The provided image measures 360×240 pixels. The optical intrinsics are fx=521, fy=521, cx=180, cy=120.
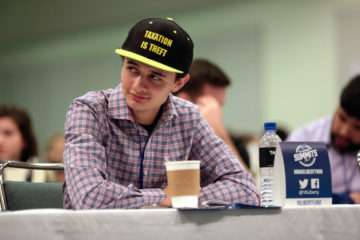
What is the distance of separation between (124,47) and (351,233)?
83cm

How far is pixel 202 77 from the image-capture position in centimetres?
283

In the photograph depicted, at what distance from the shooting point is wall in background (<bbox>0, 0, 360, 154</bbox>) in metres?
5.96

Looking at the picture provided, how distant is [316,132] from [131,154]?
69.6 inches

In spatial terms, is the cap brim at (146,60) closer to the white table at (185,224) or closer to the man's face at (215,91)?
the white table at (185,224)

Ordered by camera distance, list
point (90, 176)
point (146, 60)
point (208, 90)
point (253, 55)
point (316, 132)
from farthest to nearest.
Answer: point (253, 55) → point (316, 132) → point (208, 90) → point (146, 60) → point (90, 176)

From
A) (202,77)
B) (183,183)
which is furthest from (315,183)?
(202,77)

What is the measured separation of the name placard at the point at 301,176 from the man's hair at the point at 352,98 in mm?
1558

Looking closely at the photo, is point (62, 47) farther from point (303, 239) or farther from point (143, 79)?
point (303, 239)

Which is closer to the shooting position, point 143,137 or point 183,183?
point 183,183

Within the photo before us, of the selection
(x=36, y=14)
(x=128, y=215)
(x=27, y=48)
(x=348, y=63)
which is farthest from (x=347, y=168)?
(x=27, y=48)

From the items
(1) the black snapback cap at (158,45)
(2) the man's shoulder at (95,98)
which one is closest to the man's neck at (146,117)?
(2) the man's shoulder at (95,98)

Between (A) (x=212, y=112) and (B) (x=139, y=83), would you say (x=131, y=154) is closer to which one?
(B) (x=139, y=83)

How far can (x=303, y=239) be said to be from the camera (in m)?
1.19

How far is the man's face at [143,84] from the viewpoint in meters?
1.57
